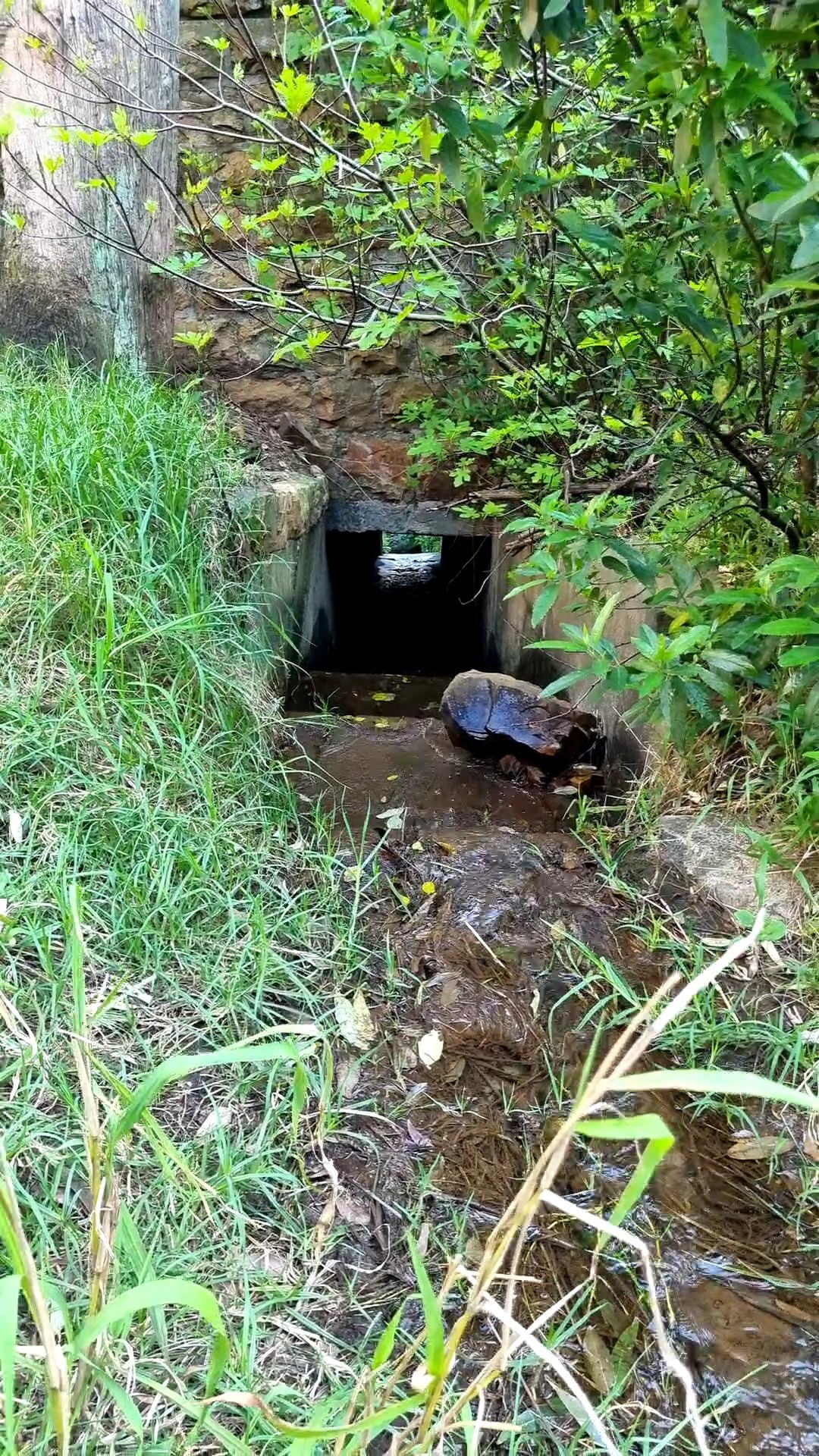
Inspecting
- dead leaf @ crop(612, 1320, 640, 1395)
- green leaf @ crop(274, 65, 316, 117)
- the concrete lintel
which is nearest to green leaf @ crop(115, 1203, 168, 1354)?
dead leaf @ crop(612, 1320, 640, 1395)

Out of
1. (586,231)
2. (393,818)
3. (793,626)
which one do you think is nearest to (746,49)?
(586,231)

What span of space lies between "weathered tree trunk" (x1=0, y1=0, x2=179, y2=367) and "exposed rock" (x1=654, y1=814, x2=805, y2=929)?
237 cm

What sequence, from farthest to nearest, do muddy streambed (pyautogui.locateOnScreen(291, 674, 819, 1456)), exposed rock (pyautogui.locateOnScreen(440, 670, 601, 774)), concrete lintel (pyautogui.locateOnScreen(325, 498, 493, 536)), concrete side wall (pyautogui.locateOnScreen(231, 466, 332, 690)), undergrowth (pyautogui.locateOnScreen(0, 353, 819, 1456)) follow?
1. concrete lintel (pyautogui.locateOnScreen(325, 498, 493, 536))
2. exposed rock (pyautogui.locateOnScreen(440, 670, 601, 774))
3. concrete side wall (pyautogui.locateOnScreen(231, 466, 332, 690))
4. muddy streambed (pyautogui.locateOnScreen(291, 674, 819, 1456))
5. undergrowth (pyautogui.locateOnScreen(0, 353, 819, 1456))

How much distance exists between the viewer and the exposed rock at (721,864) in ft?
6.69

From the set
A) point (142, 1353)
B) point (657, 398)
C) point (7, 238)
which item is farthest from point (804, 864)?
point (7, 238)

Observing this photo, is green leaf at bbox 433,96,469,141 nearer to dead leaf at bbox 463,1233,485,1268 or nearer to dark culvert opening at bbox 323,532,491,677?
dead leaf at bbox 463,1233,485,1268

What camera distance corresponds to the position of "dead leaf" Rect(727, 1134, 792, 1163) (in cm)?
155

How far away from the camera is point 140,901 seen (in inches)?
69.9

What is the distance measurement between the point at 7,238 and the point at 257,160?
134 cm

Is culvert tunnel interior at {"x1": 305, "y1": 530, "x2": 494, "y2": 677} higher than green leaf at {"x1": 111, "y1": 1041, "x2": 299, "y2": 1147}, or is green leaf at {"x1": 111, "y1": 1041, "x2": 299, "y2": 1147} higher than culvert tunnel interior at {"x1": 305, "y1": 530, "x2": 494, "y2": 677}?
green leaf at {"x1": 111, "y1": 1041, "x2": 299, "y2": 1147}

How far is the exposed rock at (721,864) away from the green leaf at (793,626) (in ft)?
2.25

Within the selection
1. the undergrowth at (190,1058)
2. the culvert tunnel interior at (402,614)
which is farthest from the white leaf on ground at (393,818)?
the culvert tunnel interior at (402,614)

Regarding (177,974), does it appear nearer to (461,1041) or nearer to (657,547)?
(461,1041)

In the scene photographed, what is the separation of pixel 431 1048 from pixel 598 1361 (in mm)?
688
